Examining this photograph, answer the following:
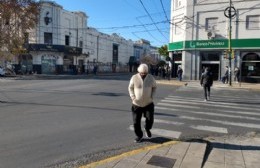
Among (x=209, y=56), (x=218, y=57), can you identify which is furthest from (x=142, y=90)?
(x=209, y=56)

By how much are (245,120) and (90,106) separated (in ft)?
19.3

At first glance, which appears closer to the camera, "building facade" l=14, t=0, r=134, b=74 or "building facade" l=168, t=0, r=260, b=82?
"building facade" l=168, t=0, r=260, b=82

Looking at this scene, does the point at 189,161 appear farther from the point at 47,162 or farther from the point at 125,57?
the point at 125,57

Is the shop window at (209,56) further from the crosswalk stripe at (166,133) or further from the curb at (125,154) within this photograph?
the curb at (125,154)

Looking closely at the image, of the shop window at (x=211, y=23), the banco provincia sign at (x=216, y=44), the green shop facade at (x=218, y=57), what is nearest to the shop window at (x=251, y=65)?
the green shop facade at (x=218, y=57)

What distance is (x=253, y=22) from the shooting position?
33500 mm

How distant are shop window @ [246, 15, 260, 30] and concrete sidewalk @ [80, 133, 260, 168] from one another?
28.2 m

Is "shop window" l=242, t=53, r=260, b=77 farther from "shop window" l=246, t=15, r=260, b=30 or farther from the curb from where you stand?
the curb

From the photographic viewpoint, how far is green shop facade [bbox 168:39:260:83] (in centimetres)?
3369

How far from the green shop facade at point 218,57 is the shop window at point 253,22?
1413mm

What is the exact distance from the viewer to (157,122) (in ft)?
33.2

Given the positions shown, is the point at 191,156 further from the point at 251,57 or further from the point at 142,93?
the point at 251,57

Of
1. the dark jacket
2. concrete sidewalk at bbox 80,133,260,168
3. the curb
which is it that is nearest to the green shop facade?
the dark jacket

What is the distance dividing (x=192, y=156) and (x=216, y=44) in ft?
98.7
